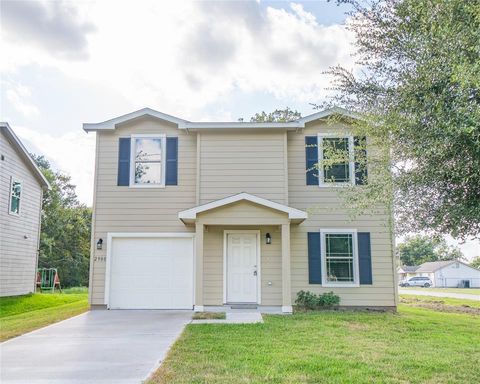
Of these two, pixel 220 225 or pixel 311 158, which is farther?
pixel 311 158

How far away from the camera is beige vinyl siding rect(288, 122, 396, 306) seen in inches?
444

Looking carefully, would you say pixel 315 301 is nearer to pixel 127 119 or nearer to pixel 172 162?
pixel 172 162

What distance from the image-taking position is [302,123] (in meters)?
11.8

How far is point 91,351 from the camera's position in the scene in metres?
6.27

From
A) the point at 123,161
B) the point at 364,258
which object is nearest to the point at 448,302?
the point at 364,258

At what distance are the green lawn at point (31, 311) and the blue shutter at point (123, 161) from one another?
3797mm

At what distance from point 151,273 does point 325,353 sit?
22.2 feet

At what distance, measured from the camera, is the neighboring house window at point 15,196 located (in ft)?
50.2

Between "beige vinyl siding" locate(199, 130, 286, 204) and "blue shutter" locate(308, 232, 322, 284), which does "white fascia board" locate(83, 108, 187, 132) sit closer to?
"beige vinyl siding" locate(199, 130, 286, 204)

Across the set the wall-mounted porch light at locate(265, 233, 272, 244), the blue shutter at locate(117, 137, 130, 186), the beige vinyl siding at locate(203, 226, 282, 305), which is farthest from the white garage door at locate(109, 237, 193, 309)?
the wall-mounted porch light at locate(265, 233, 272, 244)

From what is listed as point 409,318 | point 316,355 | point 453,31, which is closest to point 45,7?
point 453,31

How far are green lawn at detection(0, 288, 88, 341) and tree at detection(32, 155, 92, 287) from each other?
15.1 m

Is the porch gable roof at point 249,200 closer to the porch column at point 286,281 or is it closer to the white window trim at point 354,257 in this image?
the porch column at point 286,281

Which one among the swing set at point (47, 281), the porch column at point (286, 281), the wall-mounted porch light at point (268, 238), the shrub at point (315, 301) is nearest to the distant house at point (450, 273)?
the swing set at point (47, 281)
